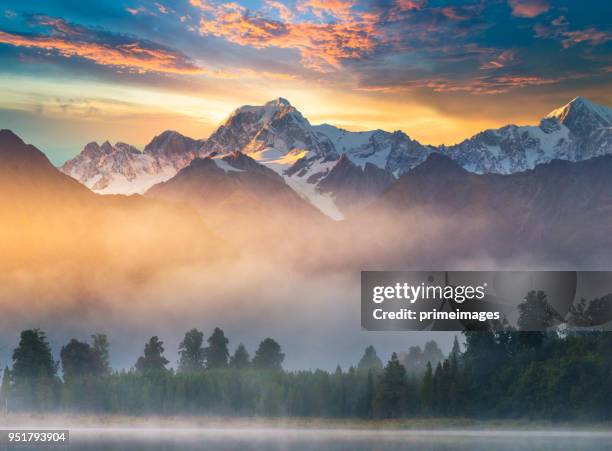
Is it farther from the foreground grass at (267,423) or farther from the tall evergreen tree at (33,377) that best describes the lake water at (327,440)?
the tall evergreen tree at (33,377)

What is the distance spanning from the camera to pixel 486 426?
16712 cm

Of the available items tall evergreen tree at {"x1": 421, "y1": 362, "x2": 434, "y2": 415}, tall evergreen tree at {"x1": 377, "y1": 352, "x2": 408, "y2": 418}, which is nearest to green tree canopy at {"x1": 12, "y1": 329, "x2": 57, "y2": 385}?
tall evergreen tree at {"x1": 377, "y1": 352, "x2": 408, "y2": 418}

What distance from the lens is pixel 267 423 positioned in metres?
180

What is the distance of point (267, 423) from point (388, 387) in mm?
24920

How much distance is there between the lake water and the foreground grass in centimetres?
206

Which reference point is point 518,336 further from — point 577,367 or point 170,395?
point 170,395

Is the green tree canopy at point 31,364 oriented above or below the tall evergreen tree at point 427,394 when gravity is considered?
above

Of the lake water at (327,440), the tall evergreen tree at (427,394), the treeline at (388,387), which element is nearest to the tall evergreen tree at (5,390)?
the treeline at (388,387)

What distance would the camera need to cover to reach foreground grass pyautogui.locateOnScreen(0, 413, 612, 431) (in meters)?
166

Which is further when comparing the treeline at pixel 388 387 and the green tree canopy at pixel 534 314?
the green tree canopy at pixel 534 314

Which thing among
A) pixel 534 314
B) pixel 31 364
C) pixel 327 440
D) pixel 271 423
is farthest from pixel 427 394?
pixel 31 364

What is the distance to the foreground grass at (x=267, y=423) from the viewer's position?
166m

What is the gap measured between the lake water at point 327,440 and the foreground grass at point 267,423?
6.75ft

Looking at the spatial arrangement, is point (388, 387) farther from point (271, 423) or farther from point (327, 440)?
point (327, 440)
